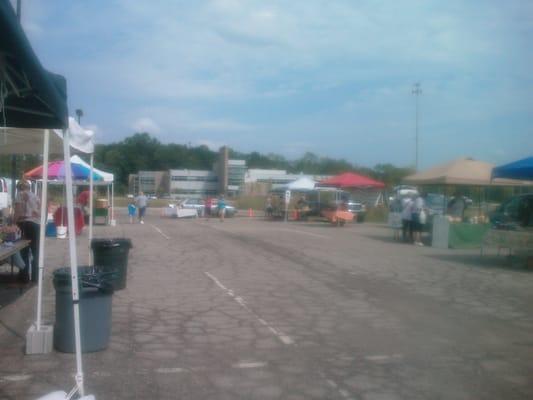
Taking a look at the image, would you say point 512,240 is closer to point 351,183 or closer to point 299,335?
point 299,335

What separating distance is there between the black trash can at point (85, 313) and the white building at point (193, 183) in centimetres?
9353

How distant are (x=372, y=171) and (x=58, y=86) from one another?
211ft

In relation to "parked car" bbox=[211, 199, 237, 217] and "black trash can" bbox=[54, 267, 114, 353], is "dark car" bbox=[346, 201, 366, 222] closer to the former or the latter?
"parked car" bbox=[211, 199, 237, 217]

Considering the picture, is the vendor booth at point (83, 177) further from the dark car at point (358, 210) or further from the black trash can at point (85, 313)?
the dark car at point (358, 210)

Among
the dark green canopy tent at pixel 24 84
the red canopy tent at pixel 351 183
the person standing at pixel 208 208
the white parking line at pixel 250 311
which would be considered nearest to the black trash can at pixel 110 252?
the white parking line at pixel 250 311

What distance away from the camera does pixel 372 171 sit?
67938 mm

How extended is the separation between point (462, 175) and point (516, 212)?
6.73 ft

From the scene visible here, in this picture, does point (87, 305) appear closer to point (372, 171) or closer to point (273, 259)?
point (273, 259)

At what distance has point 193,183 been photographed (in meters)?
100

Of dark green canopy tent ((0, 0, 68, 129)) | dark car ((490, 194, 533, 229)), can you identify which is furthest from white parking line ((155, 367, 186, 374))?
dark car ((490, 194, 533, 229))

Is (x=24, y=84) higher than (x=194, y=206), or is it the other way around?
(x=24, y=84)

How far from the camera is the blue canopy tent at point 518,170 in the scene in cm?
1412

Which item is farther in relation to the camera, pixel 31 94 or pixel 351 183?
pixel 351 183

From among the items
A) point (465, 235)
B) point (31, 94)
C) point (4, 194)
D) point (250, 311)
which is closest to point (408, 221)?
point (465, 235)
